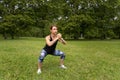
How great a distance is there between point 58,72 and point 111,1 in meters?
45.1

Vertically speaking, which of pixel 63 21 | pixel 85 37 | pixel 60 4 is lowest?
pixel 85 37

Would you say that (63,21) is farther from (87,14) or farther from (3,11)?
(3,11)

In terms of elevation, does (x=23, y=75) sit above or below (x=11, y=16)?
below

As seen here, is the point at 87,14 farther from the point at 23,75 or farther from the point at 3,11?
the point at 23,75

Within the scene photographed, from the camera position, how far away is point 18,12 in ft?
163

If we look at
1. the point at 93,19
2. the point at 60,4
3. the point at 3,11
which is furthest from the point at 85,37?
the point at 3,11

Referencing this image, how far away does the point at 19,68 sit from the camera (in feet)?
29.5

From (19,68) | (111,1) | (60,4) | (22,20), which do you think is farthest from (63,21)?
(19,68)

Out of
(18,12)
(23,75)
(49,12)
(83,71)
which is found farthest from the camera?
(49,12)

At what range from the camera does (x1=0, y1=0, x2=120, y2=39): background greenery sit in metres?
46.8

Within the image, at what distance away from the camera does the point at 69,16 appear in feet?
158

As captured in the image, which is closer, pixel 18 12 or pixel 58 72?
pixel 58 72

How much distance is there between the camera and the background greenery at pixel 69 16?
1843 inches

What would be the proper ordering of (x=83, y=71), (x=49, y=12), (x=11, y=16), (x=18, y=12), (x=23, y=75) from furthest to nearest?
1. (x=49, y=12)
2. (x=18, y=12)
3. (x=11, y=16)
4. (x=83, y=71)
5. (x=23, y=75)
